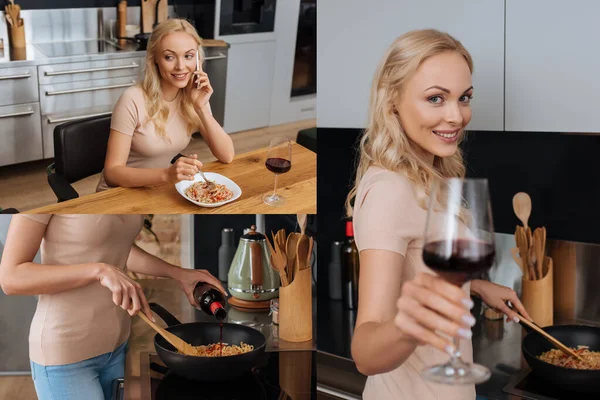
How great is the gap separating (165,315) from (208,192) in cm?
38

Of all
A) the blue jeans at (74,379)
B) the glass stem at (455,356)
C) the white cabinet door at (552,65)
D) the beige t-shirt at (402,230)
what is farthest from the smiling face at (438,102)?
the blue jeans at (74,379)

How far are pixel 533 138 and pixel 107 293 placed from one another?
1.29m

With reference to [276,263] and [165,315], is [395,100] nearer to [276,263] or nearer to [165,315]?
[276,263]

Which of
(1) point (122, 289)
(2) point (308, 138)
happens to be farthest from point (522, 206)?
(1) point (122, 289)

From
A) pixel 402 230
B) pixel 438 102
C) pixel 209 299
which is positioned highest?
pixel 438 102

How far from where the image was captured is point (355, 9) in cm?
208

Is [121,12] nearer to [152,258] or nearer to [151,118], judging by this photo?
[151,118]

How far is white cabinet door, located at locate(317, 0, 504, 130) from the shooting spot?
191 centimetres

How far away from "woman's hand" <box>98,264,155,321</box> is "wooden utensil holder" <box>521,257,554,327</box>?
1092 millimetres

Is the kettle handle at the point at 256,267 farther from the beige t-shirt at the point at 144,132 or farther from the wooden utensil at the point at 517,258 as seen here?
the wooden utensil at the point at 517,258

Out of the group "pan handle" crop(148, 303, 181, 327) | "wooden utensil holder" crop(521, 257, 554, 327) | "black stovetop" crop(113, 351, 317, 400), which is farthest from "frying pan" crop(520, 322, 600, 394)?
"pan handle" crop(148, 303, 181, 327)

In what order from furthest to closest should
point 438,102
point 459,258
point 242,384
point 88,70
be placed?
1. point 242,384
2. point 88,70
3. point 438,102
4. point 459,258

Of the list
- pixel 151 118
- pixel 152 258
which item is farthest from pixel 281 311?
pixel 151 118

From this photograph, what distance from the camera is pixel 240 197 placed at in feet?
6.75
